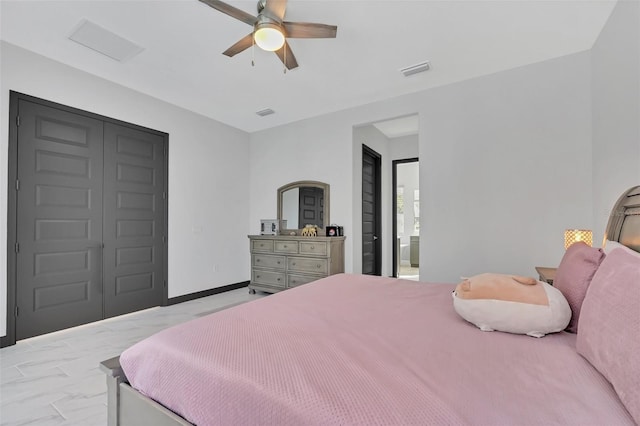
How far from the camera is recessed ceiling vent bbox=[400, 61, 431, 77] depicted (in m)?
3.23

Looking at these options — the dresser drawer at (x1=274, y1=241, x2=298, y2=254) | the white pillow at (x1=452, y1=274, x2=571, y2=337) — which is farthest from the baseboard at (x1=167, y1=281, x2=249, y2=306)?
the white pillow at (x1=452, y1=274, x2=571, y2=337)

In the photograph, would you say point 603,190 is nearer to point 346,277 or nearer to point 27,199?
point 346,277

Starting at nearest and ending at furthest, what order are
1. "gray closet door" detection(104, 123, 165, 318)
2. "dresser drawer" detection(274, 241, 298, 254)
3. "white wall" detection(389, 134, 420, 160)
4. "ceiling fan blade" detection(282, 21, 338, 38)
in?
"ceiling fan blade" detection(282, 21, 338, 38) < "gray closet door" detection(104, 123, 165, 318) < "dresser drawer" detection(274, 241, 298, 254) < "white wall" detection(389, 134, 420, 160)

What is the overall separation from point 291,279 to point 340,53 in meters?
3.05

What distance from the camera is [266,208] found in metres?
5.31

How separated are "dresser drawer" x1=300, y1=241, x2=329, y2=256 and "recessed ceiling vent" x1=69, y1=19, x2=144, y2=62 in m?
2.95

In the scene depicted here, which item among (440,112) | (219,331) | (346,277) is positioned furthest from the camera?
(440,112)

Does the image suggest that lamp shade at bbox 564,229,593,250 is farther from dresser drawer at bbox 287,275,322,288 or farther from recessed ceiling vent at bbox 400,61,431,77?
dresser drawer at bbox 287,275,322,288

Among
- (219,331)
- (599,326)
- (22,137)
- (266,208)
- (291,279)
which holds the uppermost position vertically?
(22,137)

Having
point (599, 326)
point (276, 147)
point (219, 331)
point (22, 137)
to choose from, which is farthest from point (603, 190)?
point (22, 137)

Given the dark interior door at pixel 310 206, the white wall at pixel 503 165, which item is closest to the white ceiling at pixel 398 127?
the white wall at pixel 503 165

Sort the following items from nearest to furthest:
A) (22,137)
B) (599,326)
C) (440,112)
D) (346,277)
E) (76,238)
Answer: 1. (599,326)
2. (346,277)
3. (22,137)
4. (76,238)
5. (440,112)

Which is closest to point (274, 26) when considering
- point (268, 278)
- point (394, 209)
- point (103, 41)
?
point (103, 41)

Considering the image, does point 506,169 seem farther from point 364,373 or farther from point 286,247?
point 364,373
